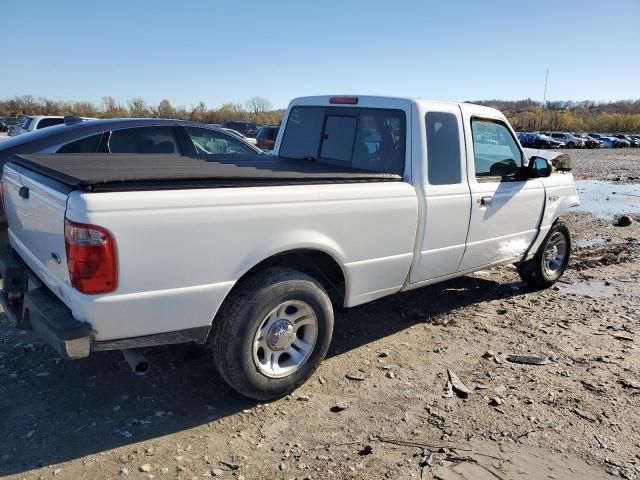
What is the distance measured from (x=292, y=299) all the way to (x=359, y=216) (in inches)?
29.6

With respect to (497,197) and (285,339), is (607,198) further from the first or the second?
(285,339)

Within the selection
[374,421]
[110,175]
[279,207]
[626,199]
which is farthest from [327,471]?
[626,199]

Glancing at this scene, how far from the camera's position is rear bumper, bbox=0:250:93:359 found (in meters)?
2.56

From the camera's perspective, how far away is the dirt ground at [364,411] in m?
2.80

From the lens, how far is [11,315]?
10.3 ft

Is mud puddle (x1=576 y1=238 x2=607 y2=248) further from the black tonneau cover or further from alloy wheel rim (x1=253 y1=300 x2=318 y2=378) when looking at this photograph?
alloy wheel rim (x1=253 y1=300 x2=318 y2=378)

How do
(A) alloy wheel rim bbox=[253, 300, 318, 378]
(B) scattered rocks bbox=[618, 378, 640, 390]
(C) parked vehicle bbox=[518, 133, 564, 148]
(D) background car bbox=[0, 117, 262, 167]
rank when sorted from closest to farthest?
1. (A) alloy wheel rim bbox=[253, 300, 318, 378]
2. (B) scattered rocks bbox=[618, 378, 640, 390]
3. (D) background car bbox=[0, 117, 262, 167]
4. (C) parked vehicle bbox=[518, 133, 564, 148]

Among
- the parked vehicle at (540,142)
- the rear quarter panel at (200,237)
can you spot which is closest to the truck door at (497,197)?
the rear quarter panel at (200,237)

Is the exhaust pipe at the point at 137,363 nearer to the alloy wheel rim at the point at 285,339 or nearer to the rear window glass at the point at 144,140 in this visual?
the alloy wheel rim at the point at 285,339

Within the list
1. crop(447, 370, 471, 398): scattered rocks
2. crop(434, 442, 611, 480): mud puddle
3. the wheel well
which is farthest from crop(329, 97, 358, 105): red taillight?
crop(434, 442, 611, 480): mud puddle

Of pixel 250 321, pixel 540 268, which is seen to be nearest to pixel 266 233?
pixel 250 321

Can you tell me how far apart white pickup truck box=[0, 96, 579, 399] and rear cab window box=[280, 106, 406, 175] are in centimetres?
1

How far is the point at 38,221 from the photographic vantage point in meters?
3.04

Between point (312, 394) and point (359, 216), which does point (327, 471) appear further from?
point (359, 216)
